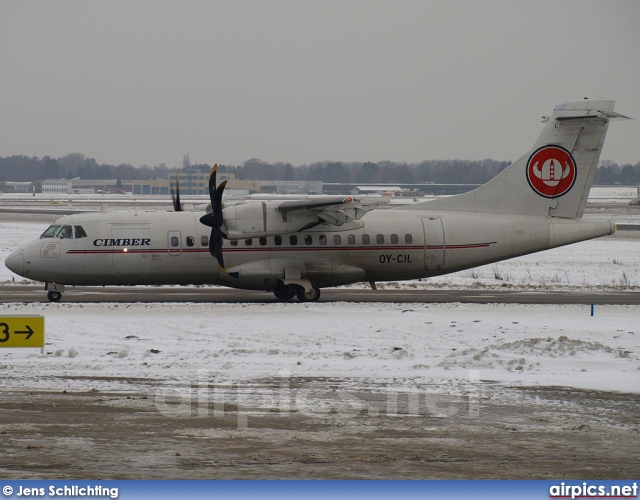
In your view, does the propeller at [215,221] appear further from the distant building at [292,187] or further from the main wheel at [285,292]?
the distant building at [292,187]

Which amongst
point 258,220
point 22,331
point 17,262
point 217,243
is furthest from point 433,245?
point 22,331

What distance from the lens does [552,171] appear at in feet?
101

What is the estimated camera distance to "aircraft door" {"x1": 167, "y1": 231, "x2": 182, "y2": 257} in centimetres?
2875

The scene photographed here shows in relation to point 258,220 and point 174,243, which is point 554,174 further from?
point 174,243

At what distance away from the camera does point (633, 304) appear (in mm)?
29203

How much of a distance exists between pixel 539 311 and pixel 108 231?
584 inches

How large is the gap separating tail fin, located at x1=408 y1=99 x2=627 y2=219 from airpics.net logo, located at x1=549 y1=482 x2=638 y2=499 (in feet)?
71.3

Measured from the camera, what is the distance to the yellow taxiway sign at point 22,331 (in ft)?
62.2

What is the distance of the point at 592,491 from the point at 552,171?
22.5m

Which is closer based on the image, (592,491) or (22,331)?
(592,491)

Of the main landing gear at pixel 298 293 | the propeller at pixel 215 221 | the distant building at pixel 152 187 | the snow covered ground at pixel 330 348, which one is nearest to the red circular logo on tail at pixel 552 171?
the snow covered ground at pixel 330 348

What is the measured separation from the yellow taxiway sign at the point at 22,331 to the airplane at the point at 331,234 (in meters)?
9.18

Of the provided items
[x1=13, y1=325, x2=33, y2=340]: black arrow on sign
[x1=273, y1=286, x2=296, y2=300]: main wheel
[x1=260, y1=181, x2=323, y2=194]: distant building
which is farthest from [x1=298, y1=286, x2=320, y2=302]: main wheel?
[x1=260, y1=181, x2=323, y2=194]: distant building

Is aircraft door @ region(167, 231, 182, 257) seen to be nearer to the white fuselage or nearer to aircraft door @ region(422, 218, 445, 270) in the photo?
the white fuselage
